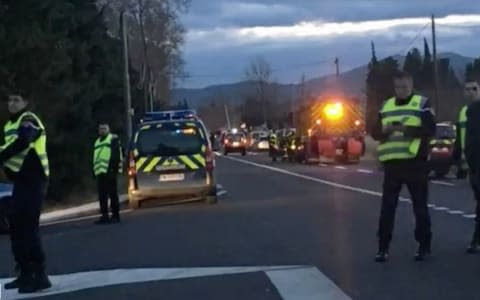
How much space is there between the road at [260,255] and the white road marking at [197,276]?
0.01 m

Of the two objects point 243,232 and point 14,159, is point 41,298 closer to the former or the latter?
point 14,159

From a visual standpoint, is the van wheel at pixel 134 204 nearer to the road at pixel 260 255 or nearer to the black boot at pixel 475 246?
the road at pixel 260 255

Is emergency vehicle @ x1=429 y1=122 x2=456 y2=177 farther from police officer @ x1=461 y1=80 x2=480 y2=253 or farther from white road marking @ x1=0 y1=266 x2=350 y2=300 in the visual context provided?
white road marking @ x1=0 y1=266 x2=350 y2=300

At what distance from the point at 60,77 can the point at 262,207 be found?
753 cm

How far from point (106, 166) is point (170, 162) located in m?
4.24

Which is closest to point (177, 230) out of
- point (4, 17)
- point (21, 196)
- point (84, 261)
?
point (84, 261)

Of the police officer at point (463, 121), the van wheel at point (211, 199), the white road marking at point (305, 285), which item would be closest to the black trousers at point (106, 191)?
the van wheel at point (211, 199)

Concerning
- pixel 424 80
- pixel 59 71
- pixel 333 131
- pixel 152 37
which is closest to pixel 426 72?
pixel 424 80

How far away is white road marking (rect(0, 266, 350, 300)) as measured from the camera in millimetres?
10531

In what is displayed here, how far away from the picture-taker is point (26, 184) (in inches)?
433

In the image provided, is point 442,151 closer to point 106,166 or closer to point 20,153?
point 106,166

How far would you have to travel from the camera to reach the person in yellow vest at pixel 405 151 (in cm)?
1216

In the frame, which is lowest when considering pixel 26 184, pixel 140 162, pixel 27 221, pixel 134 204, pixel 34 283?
pixel 134 204

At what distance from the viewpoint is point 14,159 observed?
35.9ft
